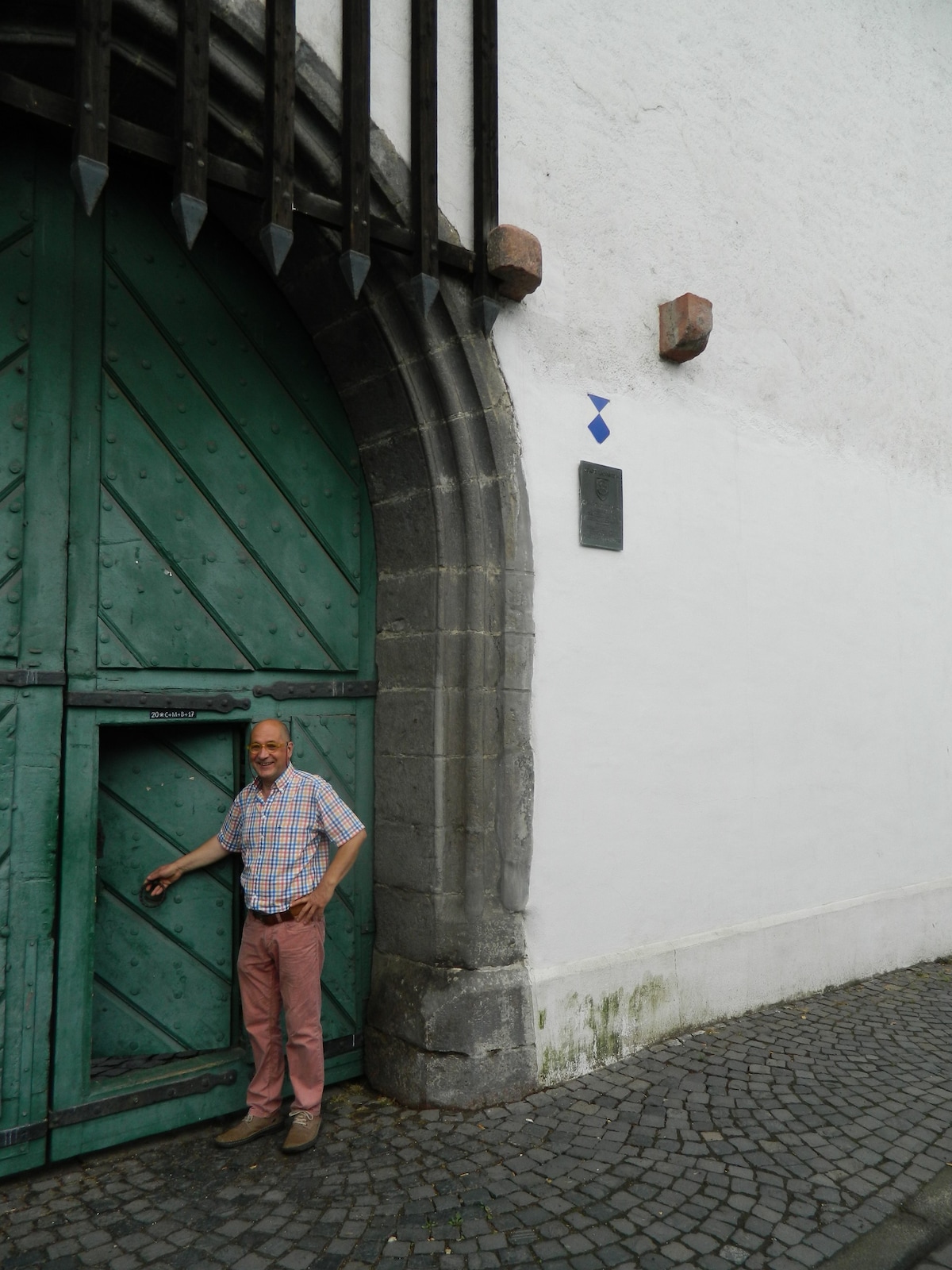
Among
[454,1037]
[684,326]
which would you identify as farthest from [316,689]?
[684,326]

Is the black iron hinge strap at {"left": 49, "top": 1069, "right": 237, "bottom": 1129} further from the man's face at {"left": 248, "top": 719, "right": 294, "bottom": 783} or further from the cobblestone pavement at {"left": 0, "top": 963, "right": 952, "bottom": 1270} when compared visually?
the man's face at {"left": 248, "top": 719, "right": 294, "bottom": 783}

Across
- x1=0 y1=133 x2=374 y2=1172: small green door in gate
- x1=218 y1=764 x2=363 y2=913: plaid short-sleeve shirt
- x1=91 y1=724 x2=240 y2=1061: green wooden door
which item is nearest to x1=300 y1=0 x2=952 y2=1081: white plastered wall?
x1=0 y1=133 x2=374 y2=1172: small green door in gate

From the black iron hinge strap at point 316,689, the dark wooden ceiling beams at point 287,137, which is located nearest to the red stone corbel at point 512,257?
the dark wooden ceiling beams at point 287,137

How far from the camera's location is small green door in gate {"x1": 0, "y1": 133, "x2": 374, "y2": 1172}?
3.12 metres

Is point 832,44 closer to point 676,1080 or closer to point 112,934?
point 676,1080

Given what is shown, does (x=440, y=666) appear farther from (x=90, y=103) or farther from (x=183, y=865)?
(x=90, y=103)

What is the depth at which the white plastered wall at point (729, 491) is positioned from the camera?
4035 millimetres

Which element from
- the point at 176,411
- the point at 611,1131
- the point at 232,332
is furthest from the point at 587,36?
the point at 611,1131

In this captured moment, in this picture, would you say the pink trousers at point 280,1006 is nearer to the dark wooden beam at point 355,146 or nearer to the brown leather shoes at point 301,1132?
the brown leather shoes at point 301,1132

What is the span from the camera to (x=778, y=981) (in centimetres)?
480

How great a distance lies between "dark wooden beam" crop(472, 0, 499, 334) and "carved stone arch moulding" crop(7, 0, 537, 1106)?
0.29 feet

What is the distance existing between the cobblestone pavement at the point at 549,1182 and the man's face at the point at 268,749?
1.20m

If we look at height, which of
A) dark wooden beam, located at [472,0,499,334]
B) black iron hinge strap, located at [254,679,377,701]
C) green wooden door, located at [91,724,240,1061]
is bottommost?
green wooden door, located at [91,724,240,1061]

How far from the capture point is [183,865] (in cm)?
338
